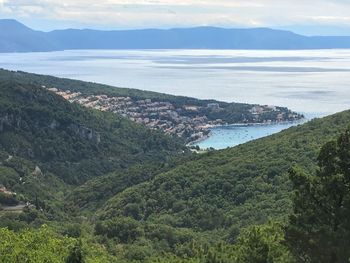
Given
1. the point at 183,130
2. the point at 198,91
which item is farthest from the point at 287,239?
the point at 198,91

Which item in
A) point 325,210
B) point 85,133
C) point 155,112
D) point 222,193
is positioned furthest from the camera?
point 155,112

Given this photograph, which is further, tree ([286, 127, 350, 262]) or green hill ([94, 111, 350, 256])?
green hill ([94, 111, 350, 256])

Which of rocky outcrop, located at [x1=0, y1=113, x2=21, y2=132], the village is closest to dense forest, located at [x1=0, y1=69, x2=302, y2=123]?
the village

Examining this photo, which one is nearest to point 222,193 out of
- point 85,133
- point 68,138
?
point 68,138

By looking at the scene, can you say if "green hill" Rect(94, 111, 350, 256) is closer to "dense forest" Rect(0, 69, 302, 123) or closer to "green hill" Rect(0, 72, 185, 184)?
"green hill" Rect(0, 72, 185, 184)

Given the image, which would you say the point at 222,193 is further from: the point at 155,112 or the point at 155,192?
the point at 155,112
